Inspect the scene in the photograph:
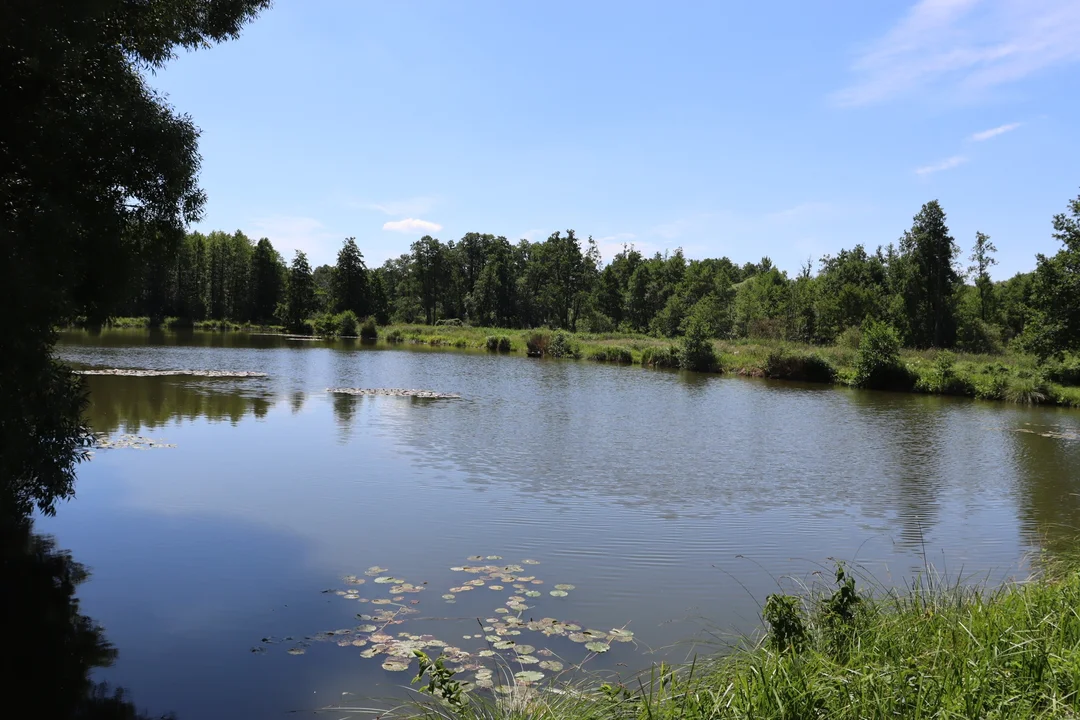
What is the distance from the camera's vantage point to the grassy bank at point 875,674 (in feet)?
12.6

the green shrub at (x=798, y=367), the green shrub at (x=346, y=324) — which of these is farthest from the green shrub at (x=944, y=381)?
the green shrub at (x=346, y=324)

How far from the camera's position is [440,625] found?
6852 millimetres

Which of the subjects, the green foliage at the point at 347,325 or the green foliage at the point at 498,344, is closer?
the green foliage at the point at 498,344

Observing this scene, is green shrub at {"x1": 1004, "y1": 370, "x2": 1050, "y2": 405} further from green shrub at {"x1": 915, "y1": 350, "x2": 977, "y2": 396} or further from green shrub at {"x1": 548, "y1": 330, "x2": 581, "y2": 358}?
green shrub at {"x1": 548, "y1": 330, "x2": 581, "y2": 358}

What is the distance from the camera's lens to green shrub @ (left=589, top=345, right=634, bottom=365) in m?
53.3

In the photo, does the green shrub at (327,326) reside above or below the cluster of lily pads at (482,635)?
above

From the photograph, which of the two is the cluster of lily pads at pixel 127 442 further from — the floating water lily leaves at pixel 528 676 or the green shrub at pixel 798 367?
the green shrub at pixel 798 367

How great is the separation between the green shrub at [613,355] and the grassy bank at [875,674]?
1873 inches

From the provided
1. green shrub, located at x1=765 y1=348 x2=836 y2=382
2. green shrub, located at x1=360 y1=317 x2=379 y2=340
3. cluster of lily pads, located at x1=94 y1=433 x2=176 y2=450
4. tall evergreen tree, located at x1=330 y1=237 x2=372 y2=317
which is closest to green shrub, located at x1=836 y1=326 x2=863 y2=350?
green shrub, located at x1=765 y1=348 x2=836 y2=382

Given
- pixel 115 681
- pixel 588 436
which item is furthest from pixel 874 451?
pixel 115 681

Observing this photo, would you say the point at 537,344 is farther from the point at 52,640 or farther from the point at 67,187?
the point at 52,640

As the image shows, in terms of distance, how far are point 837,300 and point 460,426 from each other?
174ft

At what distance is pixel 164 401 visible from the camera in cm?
2194

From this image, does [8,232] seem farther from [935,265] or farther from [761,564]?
[935,265]
